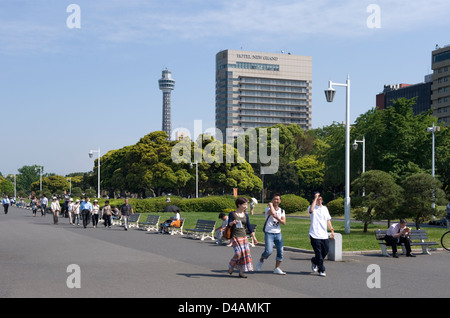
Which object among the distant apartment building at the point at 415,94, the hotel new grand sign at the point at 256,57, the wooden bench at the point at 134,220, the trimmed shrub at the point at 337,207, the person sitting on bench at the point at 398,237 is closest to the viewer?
the person sitting on bench at the point at 398,237

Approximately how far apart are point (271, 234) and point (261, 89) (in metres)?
151

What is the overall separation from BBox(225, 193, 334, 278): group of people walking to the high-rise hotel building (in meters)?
143

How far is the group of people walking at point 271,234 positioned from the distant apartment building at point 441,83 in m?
109

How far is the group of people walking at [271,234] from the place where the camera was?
1128 centimetres

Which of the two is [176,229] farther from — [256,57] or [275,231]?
[256,57]

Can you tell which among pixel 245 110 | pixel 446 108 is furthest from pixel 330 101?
pixel 245 110

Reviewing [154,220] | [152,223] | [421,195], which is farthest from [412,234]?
[152,223]

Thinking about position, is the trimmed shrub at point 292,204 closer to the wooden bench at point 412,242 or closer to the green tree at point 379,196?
the green tree at point 379,196

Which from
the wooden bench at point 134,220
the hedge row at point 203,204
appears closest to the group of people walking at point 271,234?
the wooden bench at point 134,220

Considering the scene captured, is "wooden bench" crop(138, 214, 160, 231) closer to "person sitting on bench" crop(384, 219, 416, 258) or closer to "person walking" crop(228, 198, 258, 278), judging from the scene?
"person sitting on bench" crop(384, 219, 416, 258)

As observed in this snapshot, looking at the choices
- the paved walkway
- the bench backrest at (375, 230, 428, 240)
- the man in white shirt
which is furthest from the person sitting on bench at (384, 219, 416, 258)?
the man in white shirt

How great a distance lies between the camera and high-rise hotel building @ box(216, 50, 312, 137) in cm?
15750
